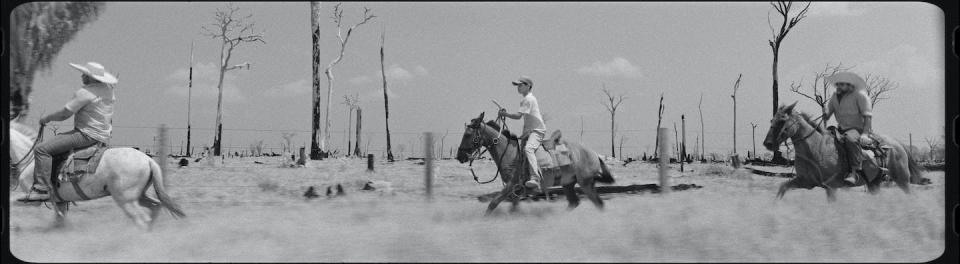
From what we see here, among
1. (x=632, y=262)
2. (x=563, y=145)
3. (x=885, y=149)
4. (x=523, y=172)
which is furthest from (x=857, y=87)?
(x=632, y=262)

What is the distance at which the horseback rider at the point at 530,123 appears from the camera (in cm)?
729

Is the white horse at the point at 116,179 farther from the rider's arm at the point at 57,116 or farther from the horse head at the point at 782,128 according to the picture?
the horse head at the point at 782,128

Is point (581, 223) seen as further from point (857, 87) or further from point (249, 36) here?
point (249, 36)

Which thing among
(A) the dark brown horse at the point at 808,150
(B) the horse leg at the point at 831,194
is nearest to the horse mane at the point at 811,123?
(A) the dark brown horse at the point at 808,150

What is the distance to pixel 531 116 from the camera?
7.40m

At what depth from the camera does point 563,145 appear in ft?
25.2

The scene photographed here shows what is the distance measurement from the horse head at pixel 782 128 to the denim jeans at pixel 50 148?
6.80 m

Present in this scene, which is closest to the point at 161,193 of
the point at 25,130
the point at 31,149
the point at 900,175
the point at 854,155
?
the point at 31,149

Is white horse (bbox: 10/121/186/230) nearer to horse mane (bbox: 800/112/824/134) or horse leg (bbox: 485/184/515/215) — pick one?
horse leg (bbox: 485/184/515/215)

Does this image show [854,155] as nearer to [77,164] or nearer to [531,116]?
[531,116]

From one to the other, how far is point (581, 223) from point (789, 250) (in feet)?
5.65

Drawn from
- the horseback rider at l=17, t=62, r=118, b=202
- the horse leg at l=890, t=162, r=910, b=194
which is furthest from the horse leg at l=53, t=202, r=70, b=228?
the horse leg at l=890, t=162, r=910, b=194

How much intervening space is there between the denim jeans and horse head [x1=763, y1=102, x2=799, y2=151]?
6.80 metres

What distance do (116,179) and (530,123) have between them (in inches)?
160
